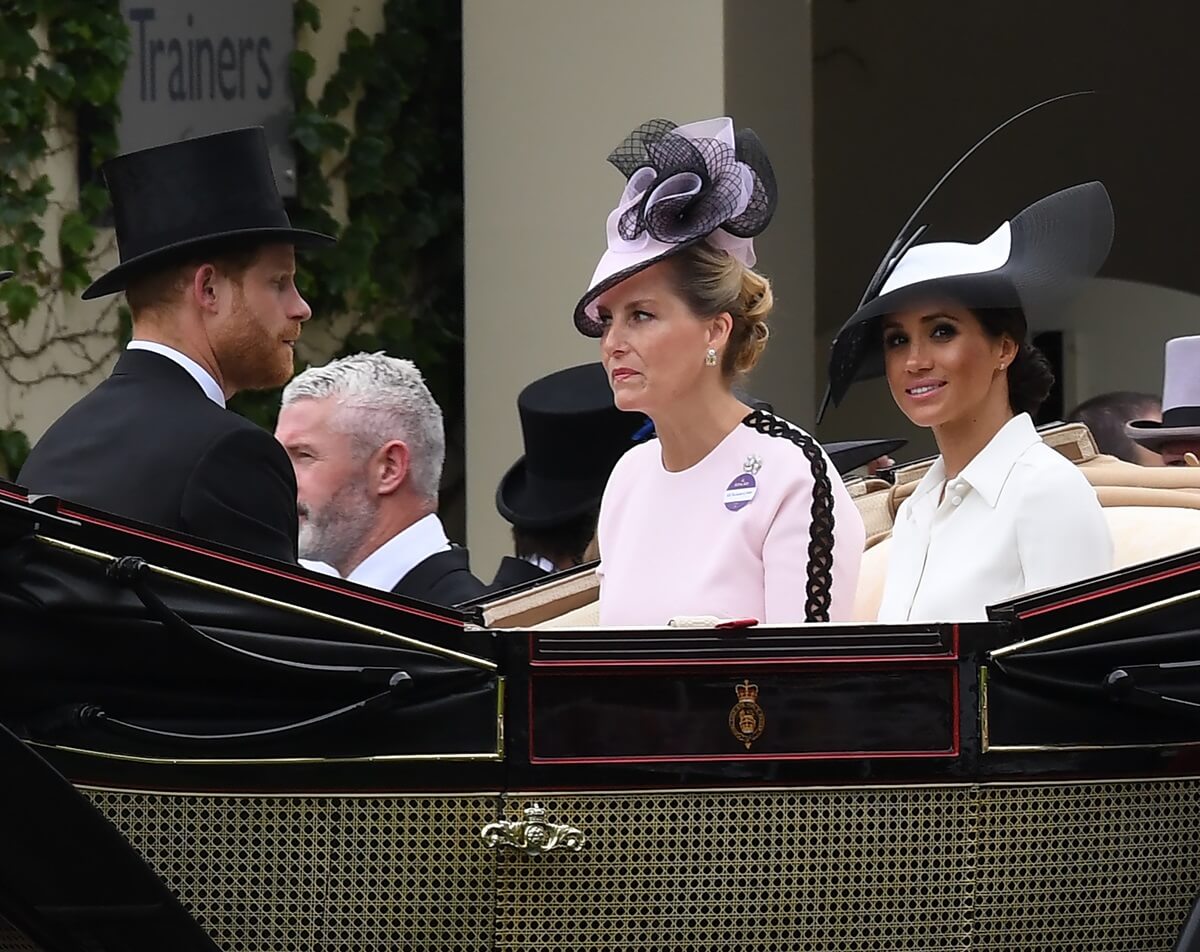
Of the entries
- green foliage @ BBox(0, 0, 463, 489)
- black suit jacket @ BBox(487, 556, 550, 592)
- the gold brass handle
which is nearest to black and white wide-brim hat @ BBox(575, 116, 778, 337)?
the gold brass handle

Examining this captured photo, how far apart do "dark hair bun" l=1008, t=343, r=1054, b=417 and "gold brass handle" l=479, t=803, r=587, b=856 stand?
1012mm

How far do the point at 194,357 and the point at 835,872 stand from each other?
1327mm

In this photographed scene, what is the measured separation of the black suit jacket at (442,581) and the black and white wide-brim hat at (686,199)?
1.05 meters

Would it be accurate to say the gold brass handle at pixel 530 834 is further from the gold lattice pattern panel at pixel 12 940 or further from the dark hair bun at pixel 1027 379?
the dark hair bun at pixel 1027 379

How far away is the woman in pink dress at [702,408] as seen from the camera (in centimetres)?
276

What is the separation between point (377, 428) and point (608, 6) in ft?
7.70

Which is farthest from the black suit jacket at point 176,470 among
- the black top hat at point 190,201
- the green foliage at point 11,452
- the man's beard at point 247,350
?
the green foliage at point 11,452

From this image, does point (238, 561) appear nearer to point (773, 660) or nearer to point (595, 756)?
point (595, 756)

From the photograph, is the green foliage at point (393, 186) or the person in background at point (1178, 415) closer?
the person in background at point (1178, 415)

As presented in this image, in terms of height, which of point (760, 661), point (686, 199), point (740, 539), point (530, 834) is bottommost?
point (530, 834)

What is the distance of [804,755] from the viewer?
2.43 meters

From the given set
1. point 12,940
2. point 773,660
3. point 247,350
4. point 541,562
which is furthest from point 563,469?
point 12,940

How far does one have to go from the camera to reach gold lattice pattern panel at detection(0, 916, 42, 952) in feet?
7.77

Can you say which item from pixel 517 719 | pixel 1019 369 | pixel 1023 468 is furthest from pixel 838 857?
pixel 1019 369
